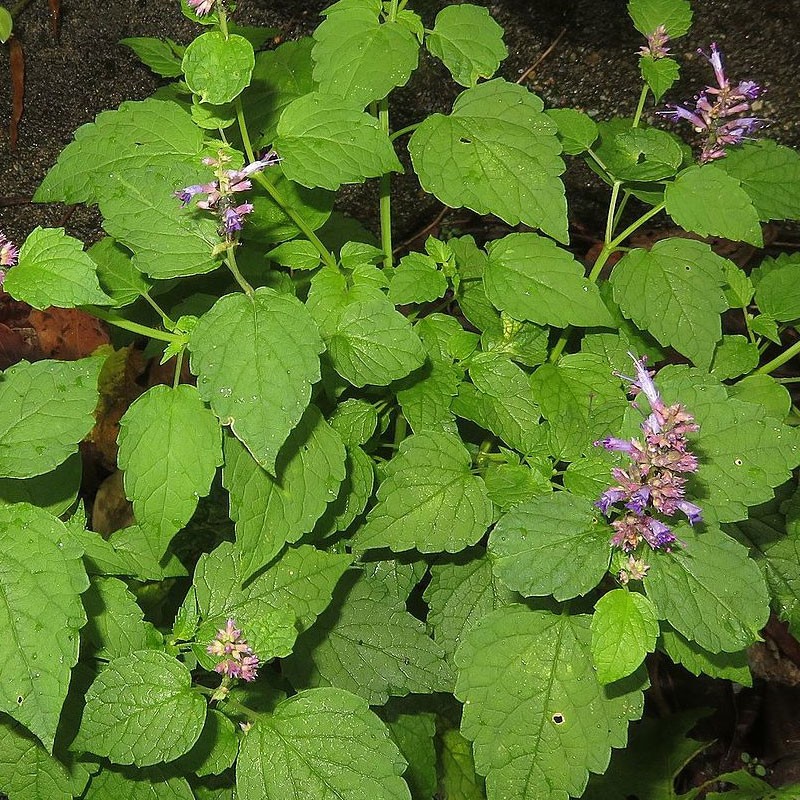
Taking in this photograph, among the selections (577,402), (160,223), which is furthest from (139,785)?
(577,402)

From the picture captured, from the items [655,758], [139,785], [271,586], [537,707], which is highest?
[271,586]

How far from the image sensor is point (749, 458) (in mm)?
1691

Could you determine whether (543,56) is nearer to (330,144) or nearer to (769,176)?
(769,176)

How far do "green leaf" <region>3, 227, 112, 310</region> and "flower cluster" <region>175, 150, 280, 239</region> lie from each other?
23cm

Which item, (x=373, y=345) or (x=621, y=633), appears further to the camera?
(x=373, y=345)

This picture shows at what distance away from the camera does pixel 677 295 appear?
2.10 m

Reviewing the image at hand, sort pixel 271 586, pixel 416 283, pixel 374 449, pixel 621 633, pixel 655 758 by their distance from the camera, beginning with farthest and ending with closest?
1. pixel 655 758
2. pixel 374 449
3. pixel 416 283
4. pixel 271 586
5. pixel 621 633

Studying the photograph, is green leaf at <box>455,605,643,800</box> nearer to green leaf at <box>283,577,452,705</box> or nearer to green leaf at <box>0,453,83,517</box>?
green leaf at <box>283,577,452,705</box>

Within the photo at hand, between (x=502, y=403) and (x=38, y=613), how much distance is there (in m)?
1.14

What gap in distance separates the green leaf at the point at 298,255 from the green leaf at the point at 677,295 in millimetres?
783

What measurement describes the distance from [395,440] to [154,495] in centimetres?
86

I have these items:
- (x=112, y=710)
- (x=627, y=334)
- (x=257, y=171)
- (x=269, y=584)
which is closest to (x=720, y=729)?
(x=627, y=334)

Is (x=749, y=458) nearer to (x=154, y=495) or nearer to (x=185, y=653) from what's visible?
(x=154, y=495)

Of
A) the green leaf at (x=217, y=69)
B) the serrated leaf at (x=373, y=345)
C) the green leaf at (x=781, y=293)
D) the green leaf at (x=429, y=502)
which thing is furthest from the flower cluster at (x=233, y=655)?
the green leaf at (x=781, y=293)
